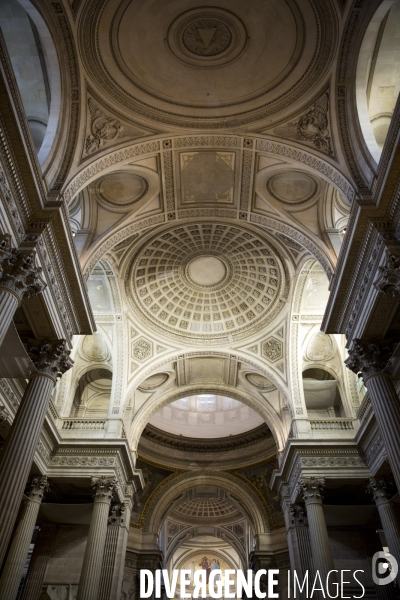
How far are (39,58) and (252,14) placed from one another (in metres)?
4.96

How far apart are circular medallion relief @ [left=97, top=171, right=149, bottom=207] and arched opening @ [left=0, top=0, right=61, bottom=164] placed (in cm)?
221

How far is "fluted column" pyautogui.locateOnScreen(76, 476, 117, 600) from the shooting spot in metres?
12.4

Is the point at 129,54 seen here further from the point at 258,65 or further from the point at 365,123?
the point at 365,123

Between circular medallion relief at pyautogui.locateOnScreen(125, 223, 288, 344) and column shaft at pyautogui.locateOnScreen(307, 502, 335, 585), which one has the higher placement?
circular medallion relief at pyautogui.locateOnScreen(125, 223, 288, 344)

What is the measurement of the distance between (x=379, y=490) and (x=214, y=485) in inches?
607

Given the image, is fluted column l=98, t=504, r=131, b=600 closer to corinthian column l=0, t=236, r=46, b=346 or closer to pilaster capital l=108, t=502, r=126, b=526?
pilaster capital l=108, t=502, r=126, b=526

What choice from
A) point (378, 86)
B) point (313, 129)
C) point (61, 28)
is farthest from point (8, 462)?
point (378, 86)

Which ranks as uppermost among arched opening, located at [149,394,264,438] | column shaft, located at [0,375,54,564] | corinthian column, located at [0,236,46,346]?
arched opening, located at [149,394,264,438]

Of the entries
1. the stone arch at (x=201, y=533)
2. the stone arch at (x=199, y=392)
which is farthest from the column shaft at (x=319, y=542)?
the stone arch at (x=201, y=533)

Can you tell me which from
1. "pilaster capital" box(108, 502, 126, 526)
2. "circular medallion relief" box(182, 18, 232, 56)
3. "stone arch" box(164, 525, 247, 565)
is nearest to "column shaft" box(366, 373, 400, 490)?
"circular medallion relief" box(182, 18, 232, 56)

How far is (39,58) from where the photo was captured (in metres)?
10.4

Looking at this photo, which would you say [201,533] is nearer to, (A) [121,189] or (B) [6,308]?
(A) [121,189]

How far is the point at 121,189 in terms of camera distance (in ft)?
42.3

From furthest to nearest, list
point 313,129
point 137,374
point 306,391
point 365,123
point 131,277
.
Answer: point 306,391, point 137,374, point 131,277, point 313,129, point 365,123
